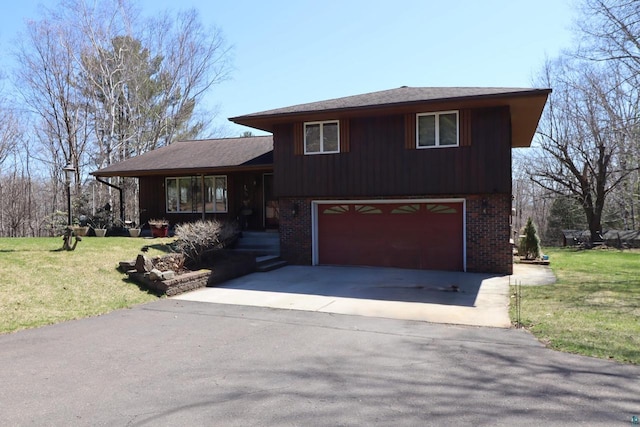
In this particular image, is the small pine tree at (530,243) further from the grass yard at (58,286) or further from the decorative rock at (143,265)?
the decorative rock at (143,265)

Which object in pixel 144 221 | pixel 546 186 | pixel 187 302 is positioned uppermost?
pixel 546 186

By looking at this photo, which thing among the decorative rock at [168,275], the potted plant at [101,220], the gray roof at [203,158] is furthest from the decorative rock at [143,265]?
the potted plant at [101,220]

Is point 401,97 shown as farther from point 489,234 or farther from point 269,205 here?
point 269,205

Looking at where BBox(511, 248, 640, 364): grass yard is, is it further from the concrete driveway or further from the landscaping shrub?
the landscaping shrub

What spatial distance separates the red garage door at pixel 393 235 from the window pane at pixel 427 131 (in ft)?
5.87

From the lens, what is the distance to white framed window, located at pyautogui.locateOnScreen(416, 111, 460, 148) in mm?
12742

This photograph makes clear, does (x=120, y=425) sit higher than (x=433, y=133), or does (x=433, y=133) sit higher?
(x=433, y=133)

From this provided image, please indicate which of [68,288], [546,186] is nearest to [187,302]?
[68,288]

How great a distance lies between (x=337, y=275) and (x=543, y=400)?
28.5 feet

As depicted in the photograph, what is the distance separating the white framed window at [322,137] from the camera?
1407 centimetres

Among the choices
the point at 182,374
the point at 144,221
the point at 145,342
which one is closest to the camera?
the point at 182,374

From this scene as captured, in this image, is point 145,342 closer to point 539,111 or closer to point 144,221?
point 539,111

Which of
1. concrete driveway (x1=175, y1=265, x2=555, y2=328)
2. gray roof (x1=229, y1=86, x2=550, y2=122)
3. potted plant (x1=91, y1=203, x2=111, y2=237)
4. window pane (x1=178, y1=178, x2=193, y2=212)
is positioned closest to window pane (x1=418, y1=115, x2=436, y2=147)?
gray roof (x1=229, y1=86, x2=550, y2=122)

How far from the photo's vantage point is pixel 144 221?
19.4m
